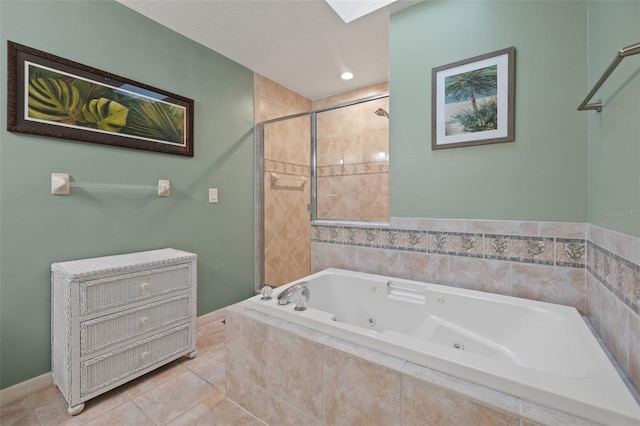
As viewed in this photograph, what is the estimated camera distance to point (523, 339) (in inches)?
53.2

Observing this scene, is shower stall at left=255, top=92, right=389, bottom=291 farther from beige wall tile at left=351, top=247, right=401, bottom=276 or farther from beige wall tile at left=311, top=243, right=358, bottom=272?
beige wall tile at left=351, top=247, right=401, bottom=276

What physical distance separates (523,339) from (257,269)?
2272mm

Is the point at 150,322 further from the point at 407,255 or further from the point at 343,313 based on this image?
the point at 407,255

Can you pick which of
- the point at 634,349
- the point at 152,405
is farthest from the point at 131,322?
the point at 634,349

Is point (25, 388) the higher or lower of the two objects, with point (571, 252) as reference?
lower

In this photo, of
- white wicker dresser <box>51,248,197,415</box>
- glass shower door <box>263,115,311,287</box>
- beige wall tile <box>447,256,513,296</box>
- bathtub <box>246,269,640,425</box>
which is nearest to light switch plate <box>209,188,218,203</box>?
glass shower door <box>263,115,311,287</box>

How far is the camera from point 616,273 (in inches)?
40.4

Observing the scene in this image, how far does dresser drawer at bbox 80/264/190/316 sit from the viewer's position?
4.70 ft

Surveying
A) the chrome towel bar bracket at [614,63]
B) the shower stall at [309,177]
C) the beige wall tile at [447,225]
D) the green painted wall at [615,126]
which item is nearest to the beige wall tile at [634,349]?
the green painted wall at [615,126]

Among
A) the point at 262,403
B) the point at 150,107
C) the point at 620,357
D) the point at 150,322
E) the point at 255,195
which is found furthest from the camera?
the point at 255,195

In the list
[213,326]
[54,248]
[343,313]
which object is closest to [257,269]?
[213,326]

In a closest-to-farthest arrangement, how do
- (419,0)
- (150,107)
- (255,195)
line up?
(419,0), (150,107), (255,195)

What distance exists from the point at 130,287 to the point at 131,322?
21 cm

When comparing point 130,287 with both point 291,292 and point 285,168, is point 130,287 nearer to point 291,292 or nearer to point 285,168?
point 291,292
